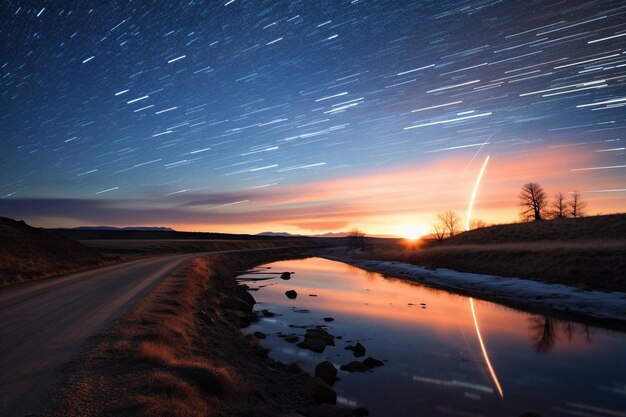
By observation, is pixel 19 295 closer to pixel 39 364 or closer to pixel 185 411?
pixel 39 364

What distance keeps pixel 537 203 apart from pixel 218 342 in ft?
310

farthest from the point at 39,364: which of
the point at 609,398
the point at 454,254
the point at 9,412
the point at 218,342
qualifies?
the point at 454,254

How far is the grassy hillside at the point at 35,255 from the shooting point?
2435 centimetres

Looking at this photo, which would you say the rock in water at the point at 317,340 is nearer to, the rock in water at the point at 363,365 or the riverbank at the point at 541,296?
the rock in water at the point at 363,365

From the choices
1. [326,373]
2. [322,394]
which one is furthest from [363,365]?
[322,394]

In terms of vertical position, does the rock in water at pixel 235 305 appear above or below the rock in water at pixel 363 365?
above

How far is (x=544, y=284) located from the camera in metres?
27.6

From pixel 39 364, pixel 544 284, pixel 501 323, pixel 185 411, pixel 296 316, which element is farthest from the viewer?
pixel 544 284

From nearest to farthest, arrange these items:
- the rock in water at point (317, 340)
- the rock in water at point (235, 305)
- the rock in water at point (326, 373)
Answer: the rock in water at point (326, 373) < the rock in water at point (317, 340) < the rock in water at point (235, 305)

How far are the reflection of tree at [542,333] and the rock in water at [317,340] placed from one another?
9.47m

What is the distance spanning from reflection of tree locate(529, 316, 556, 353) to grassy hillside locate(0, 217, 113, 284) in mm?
31035

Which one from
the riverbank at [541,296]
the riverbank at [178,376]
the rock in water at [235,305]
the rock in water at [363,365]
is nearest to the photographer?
the riverbank at [178,376]

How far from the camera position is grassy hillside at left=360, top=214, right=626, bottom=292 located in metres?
26.4

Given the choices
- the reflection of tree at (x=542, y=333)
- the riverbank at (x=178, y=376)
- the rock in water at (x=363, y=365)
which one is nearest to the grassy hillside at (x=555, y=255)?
the reflection of tree at (x=542, y=333)
